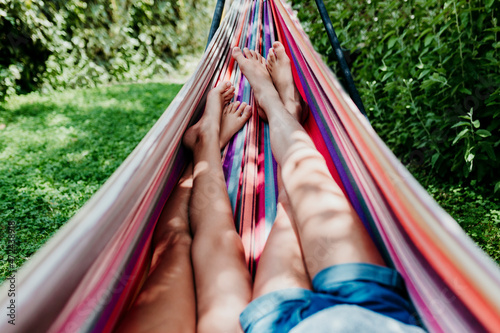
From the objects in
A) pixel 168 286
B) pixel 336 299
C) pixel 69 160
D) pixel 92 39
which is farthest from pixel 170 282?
pixel 92 39

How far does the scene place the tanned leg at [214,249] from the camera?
0.72m

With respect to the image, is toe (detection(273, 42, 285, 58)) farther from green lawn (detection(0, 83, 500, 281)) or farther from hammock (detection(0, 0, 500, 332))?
green lawn (detection(0, 83, 500, 281))

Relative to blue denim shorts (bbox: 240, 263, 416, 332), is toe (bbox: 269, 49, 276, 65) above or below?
above

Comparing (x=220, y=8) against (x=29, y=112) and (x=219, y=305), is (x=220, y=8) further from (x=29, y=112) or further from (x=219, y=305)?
(x=29, y=112)

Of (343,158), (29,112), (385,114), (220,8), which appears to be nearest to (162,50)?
(29,112)

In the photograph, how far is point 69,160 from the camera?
7.73 ft

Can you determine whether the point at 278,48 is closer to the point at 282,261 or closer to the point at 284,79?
the point at 284,79

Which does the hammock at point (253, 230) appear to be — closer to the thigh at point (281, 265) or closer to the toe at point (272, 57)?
the thigh at point (281, 265)

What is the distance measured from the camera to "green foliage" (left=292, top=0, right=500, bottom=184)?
166 cm

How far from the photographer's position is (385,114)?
2479mm

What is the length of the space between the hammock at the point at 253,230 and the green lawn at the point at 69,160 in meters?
0.92

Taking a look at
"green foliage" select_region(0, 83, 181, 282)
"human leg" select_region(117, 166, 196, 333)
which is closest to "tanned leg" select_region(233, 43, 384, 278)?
"human leg" select_region(117, 166, 196, 333)

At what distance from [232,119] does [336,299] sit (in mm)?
999

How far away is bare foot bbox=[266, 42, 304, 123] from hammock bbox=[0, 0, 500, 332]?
0.10 metres
